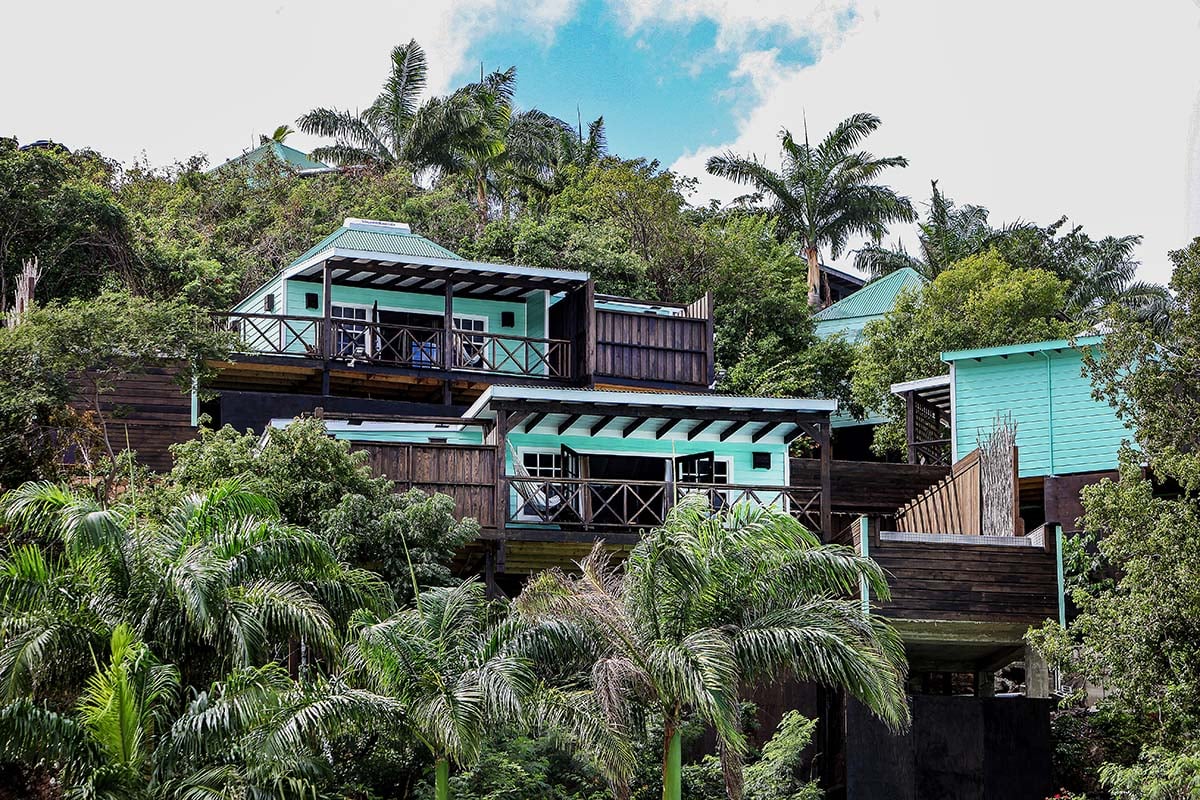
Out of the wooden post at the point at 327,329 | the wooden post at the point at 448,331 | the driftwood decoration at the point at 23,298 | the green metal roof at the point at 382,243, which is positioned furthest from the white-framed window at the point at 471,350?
the driftwood decoration at the point at 23,298

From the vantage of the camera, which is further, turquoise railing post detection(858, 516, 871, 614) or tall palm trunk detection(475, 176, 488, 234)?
tall palm trunk detection(475, 176, 488, 234)

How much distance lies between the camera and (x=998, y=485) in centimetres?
2361

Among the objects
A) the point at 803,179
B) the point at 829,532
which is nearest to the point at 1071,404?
the point at 829,532

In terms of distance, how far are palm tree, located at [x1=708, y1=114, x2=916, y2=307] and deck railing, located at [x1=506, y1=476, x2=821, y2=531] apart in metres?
22.0

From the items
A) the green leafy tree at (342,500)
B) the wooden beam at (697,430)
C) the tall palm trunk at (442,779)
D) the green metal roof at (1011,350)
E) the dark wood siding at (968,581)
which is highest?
the green metal roof at (1011,350)

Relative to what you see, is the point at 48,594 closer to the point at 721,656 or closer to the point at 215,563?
the point at 215,563

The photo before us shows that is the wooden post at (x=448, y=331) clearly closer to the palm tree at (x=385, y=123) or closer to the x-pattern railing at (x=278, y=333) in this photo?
the x-pattern railing at (x=278, y=333)

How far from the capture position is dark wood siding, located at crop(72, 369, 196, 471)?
24969 mm

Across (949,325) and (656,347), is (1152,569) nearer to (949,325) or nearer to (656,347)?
(656,347)

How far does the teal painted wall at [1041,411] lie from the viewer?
26.8m

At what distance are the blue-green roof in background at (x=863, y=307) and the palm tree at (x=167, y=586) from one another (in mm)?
27844

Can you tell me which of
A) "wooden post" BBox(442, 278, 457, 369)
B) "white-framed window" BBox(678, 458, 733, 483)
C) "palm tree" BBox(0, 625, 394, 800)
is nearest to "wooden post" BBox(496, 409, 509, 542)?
"white-framed window" BBox(678, 458, 733, 483)

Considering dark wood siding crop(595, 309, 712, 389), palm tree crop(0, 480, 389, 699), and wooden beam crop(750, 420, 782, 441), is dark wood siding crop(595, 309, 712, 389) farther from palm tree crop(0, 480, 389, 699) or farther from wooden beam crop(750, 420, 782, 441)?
Result: palm tree crop(0, 480, 389, 699)

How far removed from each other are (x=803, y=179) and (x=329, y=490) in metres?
29.4
